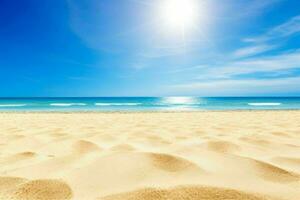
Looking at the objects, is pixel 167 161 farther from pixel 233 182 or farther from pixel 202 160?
pixel 233 182

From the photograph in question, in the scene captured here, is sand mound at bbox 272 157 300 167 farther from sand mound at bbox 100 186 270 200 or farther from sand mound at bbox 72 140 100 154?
sand mound at bbox 72 140 100 154

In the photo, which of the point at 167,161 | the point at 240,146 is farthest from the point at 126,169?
the point at 240,146

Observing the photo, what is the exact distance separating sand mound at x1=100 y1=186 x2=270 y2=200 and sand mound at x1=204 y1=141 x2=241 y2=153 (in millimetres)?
1003

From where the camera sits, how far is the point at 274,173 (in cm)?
145

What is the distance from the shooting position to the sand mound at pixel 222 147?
2.14 m

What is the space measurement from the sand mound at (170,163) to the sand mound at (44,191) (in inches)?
25.0

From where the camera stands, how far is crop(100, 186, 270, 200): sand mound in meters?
1.09

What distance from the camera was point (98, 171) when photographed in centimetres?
149

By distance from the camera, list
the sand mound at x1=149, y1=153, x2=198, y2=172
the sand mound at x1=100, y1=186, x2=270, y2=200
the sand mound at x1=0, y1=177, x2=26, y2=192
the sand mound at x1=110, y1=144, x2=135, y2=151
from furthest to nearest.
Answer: the sand mound at x1=110, y1=144, x2=135, y2=151 < the sand mound at x1=149, y1=153, x2=198, y2=172 < the sand mound at x1=0, y1=177, x2=26, y2=192 < the sand mound at x1=100, y1=186, x2=270, y2=200

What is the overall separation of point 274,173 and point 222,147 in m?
0.79

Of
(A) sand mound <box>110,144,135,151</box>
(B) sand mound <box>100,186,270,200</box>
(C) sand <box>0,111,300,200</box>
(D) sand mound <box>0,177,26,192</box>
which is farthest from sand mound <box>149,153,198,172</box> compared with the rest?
(D) sand mound <box>0,177,26,192</box>

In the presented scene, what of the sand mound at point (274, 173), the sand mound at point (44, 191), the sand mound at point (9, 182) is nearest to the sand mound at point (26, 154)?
the sand mound at point (9, 182)

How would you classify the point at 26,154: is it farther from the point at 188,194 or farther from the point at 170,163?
the point at 188,194

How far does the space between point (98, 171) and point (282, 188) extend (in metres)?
1.08
